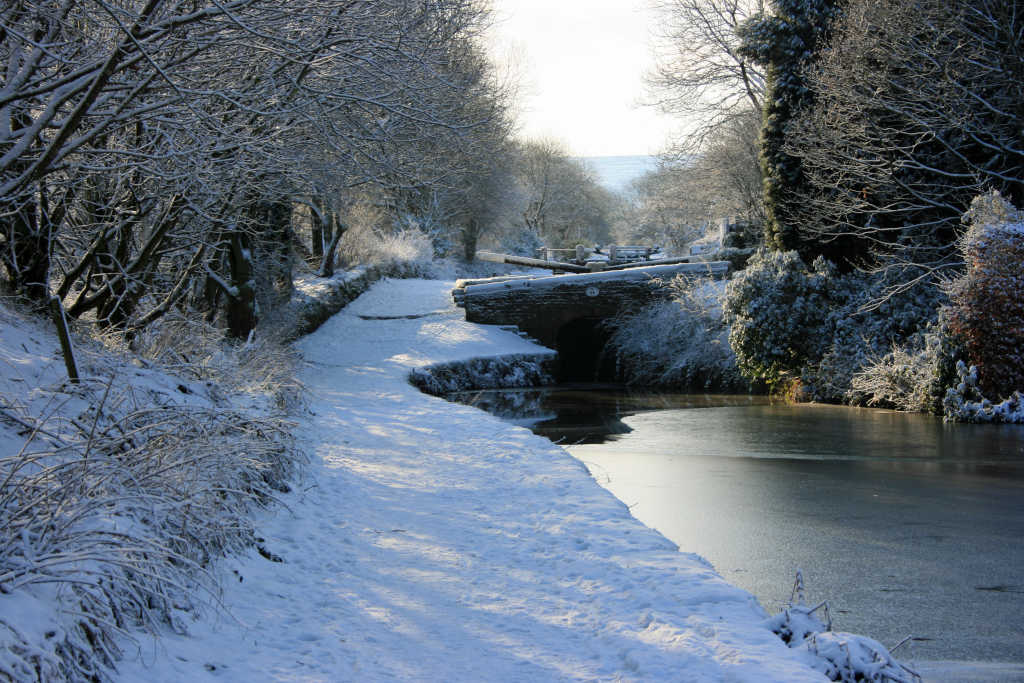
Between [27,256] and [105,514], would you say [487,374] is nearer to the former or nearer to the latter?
[27,256]

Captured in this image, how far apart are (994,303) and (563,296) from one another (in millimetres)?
11002

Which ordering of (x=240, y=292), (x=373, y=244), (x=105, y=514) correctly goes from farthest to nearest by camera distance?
(x=373, y=244)
(x=240, y=292)
(x=105, y=514)

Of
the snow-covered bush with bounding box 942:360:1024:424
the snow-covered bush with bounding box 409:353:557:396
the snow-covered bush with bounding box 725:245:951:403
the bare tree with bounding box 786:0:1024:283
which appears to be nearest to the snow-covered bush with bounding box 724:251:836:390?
the snow-covered bush with bounding box 725:245:951:403

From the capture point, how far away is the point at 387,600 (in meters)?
4.58

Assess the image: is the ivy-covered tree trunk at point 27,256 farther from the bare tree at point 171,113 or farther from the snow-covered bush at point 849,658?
the snow-covered bush at point 849,658

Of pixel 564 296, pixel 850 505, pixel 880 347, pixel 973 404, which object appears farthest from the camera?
pixel 564 296

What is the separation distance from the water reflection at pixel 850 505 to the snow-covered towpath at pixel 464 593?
954mm

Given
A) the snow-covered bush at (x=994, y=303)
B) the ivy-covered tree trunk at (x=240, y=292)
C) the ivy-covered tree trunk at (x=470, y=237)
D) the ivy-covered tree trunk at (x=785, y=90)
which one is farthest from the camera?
the ivy-covered tree trunk at (x=470, y=237)

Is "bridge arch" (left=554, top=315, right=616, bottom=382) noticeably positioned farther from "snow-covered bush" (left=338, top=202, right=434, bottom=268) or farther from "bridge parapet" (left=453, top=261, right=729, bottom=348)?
"snow-covered bush" (left=338, top=202, right=434, bottom=268)

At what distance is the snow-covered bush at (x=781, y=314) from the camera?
57.6ft

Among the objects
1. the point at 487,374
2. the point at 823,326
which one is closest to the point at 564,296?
the point at 487,374

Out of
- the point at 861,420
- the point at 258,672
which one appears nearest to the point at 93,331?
the point at 258,672

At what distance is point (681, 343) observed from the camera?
70.2ft

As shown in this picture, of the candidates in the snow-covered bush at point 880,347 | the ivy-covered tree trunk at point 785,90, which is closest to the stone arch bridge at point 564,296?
the ivy-covered tree trunk at point 785,90
